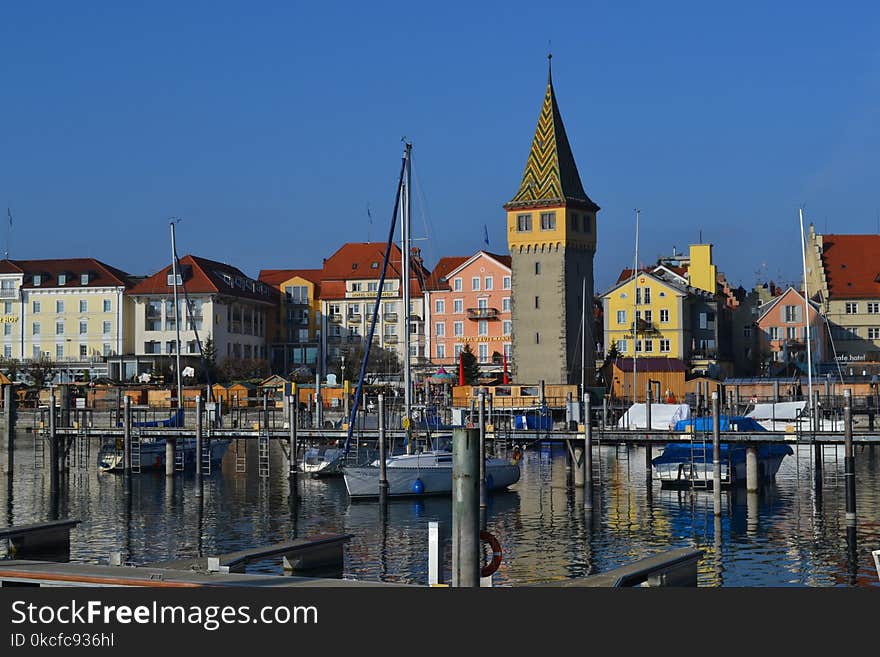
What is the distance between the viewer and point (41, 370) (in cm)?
A: 12544

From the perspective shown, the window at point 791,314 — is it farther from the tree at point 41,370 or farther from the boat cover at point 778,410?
the tree at point 41,370

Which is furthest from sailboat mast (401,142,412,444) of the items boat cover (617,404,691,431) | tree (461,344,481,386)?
tree (461,344,481,386)

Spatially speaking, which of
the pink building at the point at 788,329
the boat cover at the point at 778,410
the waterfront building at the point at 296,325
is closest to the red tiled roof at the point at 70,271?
the waterfront building at the point at 296,325

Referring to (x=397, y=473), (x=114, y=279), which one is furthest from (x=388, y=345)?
Result: (x=397, y=473)

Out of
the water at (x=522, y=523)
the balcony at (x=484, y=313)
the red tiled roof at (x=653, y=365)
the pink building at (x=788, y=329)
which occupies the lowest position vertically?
the water at (x=522, y=523)

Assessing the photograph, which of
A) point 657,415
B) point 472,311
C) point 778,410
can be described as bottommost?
point 657,415

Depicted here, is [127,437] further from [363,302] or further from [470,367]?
[363,302]

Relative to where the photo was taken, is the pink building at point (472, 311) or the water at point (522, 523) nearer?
the water at point (522, 523)

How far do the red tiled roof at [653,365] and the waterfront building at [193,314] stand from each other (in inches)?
1618

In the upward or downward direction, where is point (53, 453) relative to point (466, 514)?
downward

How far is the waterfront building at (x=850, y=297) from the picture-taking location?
12362cm

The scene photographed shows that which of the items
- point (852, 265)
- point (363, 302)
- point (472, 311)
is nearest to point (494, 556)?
point (472, 311)

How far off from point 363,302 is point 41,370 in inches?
1338

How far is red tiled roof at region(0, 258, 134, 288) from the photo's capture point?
134375 mm
